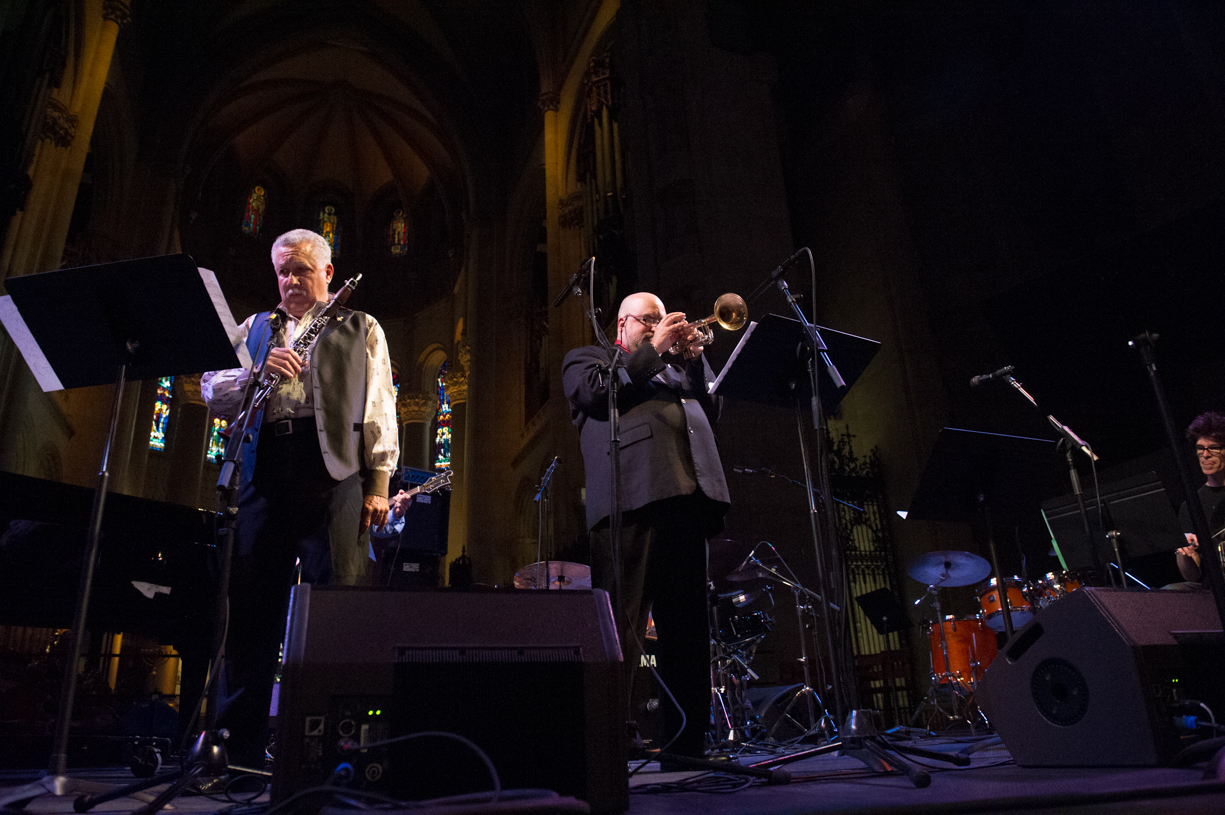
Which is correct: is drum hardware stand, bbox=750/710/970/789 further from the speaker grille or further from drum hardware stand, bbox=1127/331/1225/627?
drum hardware stand, bbox=1127/331/1225/627

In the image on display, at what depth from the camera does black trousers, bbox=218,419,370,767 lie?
251cm

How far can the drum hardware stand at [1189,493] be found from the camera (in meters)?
2.29

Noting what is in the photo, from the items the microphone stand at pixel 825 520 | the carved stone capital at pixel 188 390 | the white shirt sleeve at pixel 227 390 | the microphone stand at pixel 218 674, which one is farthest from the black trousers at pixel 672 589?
the carved stone capital at pixel 188 390

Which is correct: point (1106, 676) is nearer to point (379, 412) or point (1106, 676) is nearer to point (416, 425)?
point (379, 412)

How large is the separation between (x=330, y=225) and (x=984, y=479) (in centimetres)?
2310

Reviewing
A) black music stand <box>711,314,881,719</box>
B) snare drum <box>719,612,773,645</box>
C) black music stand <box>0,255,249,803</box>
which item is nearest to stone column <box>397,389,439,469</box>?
snare drum <box>719,612,773,645</box>

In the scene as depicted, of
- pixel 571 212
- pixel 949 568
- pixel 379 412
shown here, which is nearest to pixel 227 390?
pixel 379 412

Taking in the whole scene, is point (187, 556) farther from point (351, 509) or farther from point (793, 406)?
point (793, 406)

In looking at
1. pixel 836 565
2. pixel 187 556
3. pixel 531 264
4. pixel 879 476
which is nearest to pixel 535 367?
pixel 531 264

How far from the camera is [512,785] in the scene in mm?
1798

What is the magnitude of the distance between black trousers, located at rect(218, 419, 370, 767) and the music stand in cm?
402

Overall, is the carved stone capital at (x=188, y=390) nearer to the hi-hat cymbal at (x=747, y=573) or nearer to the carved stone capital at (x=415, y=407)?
the carved stone capital at (x=415, y=407)

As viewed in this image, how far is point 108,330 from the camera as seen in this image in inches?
101

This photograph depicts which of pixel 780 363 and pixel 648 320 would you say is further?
pixel 780 363
